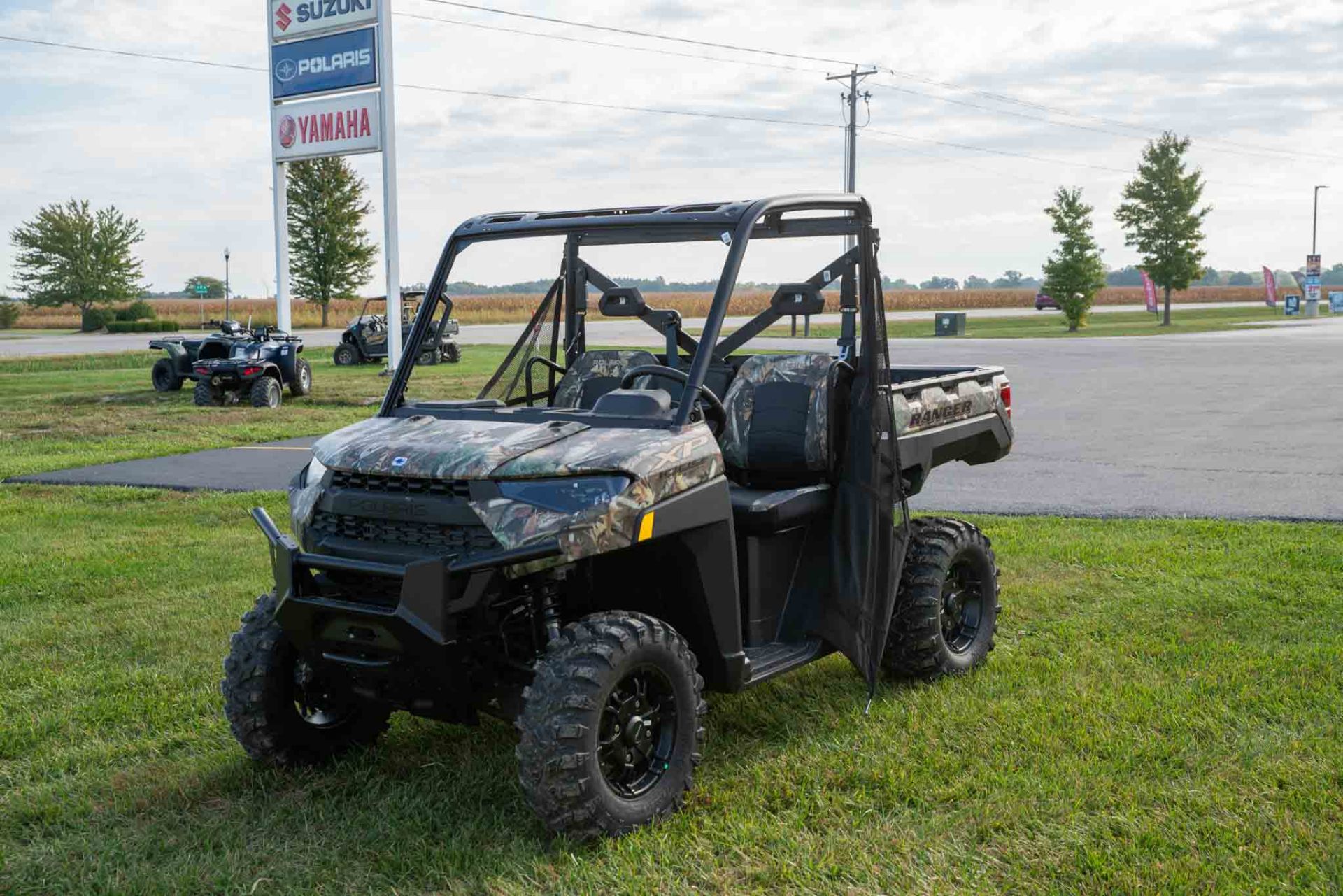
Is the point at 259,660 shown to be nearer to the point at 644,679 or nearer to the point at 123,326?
the point at 644,679

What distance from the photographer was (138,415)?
715 inches

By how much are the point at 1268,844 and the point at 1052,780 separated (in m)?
0.71

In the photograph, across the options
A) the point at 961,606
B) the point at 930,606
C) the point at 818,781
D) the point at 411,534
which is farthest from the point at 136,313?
the point at 818,781

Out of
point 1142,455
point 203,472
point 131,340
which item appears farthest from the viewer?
point 131,340

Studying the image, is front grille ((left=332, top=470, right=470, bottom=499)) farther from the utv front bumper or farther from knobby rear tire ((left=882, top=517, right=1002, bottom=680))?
knobby rear tire ((left=882, top=517, right=1002, bottom=680))

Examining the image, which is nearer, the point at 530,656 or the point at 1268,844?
the point at 1268,844

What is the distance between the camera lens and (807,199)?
15.9 feet

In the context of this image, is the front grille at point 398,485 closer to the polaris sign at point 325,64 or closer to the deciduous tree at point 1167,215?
the polaris sign at point 325,64

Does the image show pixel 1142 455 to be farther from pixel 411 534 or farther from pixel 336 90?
pixel 336 90

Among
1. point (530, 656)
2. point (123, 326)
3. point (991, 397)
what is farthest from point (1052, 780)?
point (123, 326)

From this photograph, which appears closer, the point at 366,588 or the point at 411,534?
the point at 411,534

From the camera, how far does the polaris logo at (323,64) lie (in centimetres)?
2308

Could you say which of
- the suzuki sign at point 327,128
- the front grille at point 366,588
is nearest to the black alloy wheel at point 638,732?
the front grille at point 366,588

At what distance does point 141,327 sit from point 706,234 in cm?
5691
